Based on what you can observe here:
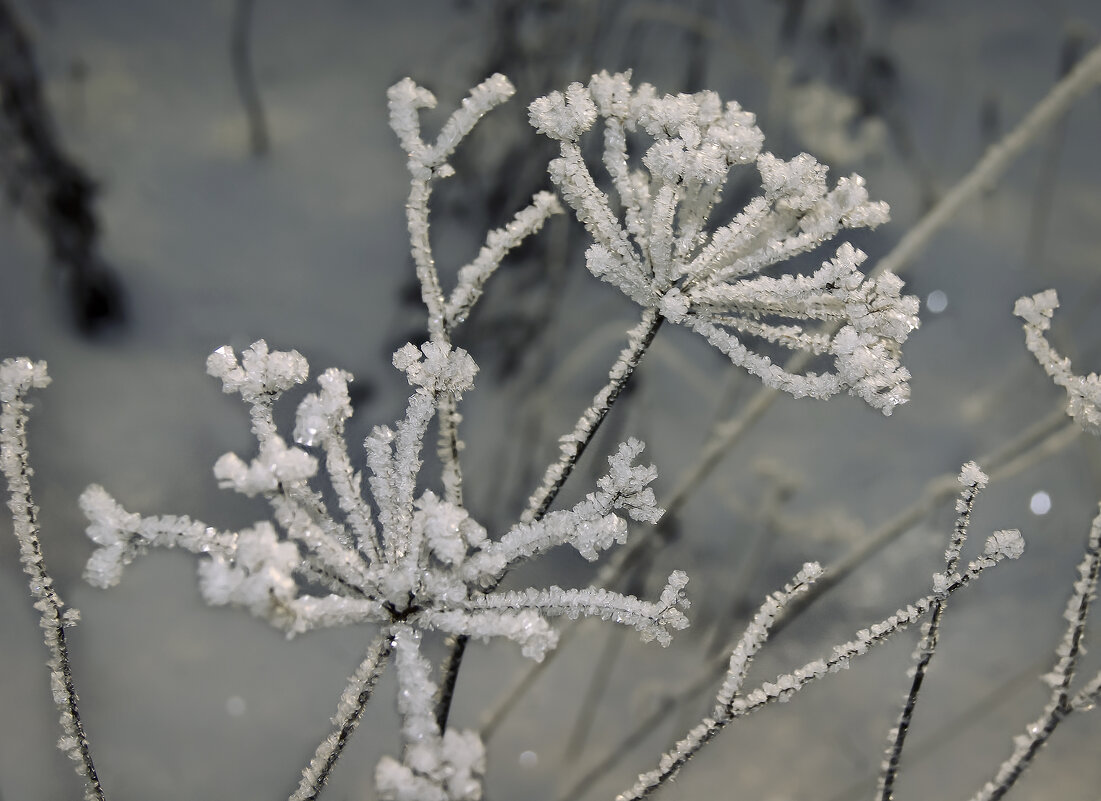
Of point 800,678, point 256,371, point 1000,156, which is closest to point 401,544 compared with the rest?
point 256,371

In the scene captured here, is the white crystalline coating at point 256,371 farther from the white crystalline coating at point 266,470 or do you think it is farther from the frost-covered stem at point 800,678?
the frost-covered stem at point 800,678

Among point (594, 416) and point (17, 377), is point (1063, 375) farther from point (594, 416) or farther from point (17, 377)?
point (17, 377)

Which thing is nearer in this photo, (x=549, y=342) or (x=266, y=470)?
(x=266, y=470)

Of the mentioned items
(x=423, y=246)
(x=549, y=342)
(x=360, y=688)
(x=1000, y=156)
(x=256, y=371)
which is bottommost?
(x=360, y=688)

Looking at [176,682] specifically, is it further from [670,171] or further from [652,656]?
[670,171]

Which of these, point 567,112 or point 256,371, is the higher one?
point 567,112

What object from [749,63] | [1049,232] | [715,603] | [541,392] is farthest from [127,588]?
[1049,232]

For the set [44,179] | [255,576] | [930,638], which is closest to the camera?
[255,576]
